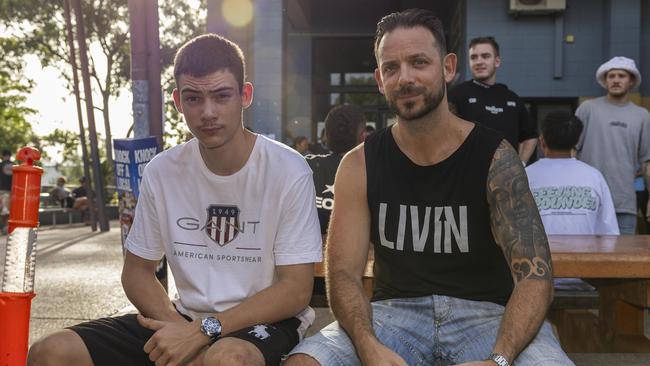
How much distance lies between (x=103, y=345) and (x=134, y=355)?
12cm

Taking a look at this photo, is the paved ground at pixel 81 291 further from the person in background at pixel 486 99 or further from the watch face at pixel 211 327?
the person in background at pixel 486 99

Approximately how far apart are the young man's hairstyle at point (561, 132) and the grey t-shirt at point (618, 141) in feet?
4.74

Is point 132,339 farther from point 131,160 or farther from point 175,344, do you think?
point 131,160

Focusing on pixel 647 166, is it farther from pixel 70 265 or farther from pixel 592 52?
pixel 592 52

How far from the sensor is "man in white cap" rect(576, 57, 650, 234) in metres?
5.61

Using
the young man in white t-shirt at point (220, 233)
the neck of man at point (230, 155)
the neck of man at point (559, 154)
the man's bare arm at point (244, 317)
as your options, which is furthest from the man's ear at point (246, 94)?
the neck of man at point (559, 154)

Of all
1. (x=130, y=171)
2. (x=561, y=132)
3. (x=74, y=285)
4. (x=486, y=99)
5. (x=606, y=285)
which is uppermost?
(x=486, y=99)

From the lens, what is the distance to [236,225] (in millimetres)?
2703

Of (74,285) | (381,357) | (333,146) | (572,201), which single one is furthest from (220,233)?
(74,285)

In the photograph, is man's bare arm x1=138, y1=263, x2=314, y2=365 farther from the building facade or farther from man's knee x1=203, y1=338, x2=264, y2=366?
the building facade

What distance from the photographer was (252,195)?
2.71 meters

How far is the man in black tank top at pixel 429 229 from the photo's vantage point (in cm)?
256

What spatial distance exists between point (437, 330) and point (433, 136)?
750 mm

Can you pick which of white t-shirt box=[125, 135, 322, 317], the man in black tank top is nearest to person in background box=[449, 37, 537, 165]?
the man in black tank top
